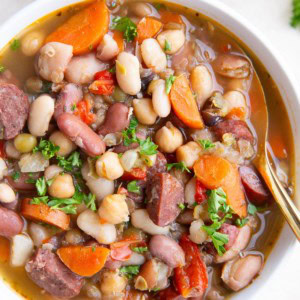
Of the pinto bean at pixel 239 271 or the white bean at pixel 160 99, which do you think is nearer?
the white bean at pixel 160 99

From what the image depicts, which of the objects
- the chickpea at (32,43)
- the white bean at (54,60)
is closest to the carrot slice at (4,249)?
the white bean at (54,60)

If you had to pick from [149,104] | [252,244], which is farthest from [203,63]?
[252,244]

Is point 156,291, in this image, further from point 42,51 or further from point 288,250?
point 42,51

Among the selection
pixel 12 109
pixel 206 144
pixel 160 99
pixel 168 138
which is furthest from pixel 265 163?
pixel 12 109

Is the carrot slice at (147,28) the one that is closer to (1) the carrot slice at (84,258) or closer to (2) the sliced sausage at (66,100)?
(2) the sliced sausage at (66,100)

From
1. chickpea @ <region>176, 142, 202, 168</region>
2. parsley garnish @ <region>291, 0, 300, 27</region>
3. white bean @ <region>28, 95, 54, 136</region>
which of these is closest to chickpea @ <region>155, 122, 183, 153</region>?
chickpea @ <region>176, 142, 202, 168</region>
